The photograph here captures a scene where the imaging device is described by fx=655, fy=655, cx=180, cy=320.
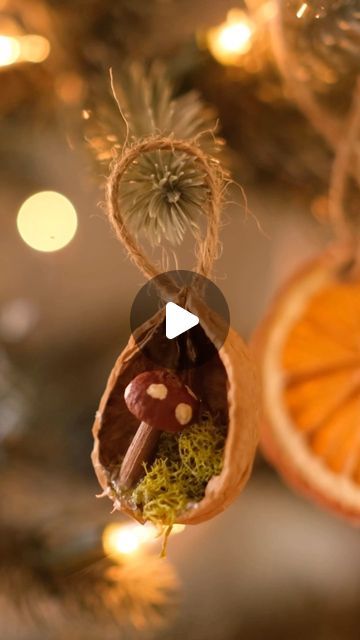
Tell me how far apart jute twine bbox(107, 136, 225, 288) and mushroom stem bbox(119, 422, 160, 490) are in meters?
0.06

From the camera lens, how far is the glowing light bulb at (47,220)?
50 centimetres

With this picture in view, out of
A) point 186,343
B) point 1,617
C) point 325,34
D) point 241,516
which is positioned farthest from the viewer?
point 241,516

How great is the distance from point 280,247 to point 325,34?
0.71 ft

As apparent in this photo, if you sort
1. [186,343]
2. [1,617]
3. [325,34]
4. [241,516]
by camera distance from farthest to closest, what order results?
[241,516], [1,617], [325,34], [186,343]

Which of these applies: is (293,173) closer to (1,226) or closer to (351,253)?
(351,253)

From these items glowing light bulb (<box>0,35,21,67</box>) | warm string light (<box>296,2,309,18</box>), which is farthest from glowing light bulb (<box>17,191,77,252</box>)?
warm string light (<box>296,2,309,18</box>)

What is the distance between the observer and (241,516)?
631mm

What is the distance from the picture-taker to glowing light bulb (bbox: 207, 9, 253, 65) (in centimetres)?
50

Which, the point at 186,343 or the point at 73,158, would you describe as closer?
the point at 186,343

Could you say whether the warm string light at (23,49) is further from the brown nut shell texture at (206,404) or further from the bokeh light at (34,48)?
the brown nut shell texture at (206,404)

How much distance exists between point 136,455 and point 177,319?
6cm

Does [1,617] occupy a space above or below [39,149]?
below

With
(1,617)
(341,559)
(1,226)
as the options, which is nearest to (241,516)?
(341,559)

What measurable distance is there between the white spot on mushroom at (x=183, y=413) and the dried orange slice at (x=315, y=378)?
9.6 inches
